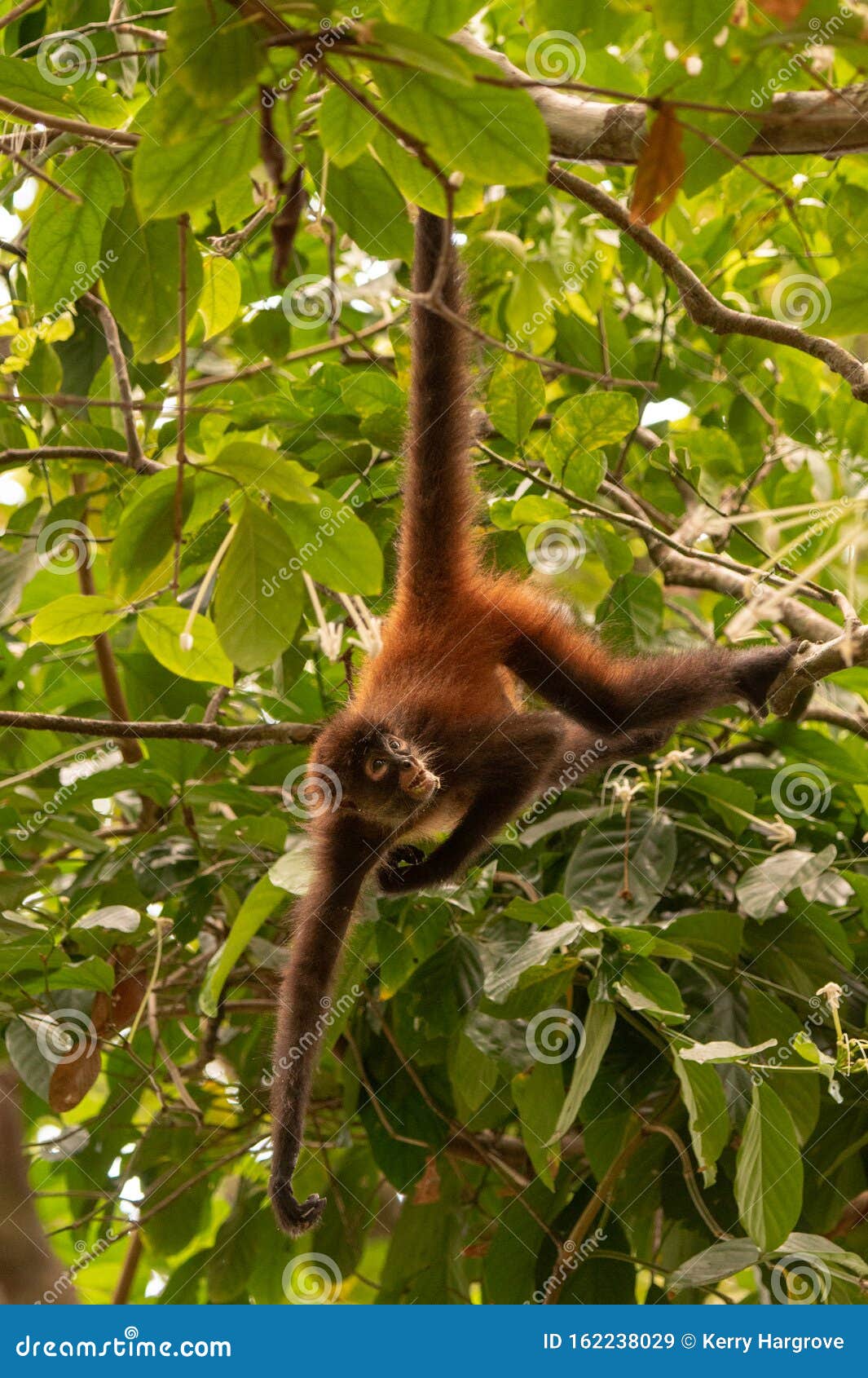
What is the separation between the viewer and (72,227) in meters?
2.72

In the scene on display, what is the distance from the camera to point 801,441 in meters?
3.74

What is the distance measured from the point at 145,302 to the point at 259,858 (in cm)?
177

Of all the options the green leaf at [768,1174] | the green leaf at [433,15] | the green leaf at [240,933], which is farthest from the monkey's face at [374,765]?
the green leaf at [433,15]

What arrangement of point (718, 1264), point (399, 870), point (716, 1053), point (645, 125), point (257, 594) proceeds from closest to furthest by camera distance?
point (645, 125) < point (716, 1053) < point (257, 594) < point (718, 1264) < point (399, 870)

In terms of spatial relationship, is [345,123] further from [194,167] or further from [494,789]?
[494,789]

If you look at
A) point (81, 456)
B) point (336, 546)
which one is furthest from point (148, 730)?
point (81, 456)

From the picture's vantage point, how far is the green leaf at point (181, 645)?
288cm

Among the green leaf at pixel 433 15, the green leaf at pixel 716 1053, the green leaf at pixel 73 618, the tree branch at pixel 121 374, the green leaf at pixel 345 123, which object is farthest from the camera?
the tree branch at pixel 121 374

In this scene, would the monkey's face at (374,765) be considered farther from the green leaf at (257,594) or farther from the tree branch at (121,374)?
the tree branch at (121,374)

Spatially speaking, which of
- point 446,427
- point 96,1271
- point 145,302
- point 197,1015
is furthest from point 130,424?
point 96,1271

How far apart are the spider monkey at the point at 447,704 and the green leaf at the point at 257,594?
631mm

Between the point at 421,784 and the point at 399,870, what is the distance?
0.32 m

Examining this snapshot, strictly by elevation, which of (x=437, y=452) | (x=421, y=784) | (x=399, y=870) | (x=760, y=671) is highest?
(x=437, y=452)

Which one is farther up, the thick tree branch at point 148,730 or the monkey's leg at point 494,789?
the thick tree branch at point 148,730
